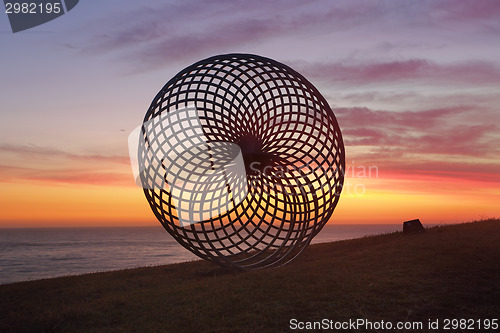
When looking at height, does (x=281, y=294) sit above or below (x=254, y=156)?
below

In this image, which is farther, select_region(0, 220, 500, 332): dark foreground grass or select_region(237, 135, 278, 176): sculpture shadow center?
select_region(237, 135, 278, 176): sculpture shadow center

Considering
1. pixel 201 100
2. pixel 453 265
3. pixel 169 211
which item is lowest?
pixel 453 265

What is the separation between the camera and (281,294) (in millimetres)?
6402

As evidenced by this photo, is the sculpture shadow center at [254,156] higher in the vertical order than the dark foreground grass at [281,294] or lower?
higher

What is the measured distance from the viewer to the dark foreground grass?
5.59 meters

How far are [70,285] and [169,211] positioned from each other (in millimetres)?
2612

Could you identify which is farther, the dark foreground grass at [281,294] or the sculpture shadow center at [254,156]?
the sculpture shadow center at [254,156]

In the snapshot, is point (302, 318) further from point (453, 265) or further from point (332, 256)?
point (332, 256)

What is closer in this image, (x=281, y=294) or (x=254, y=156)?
(x=281, y=294)

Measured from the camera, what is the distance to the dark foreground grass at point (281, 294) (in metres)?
5.59

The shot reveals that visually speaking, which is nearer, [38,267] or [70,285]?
[70,285]

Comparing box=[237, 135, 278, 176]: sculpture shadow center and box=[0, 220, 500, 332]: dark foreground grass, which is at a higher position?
box=[237, 135, 278, 176]: sculpture shadow center

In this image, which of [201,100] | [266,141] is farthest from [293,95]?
[201,100]

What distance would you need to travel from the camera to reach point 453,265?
7469mm
